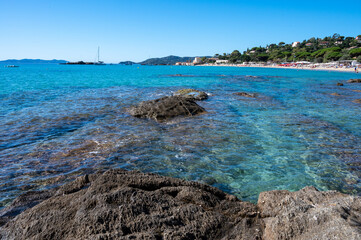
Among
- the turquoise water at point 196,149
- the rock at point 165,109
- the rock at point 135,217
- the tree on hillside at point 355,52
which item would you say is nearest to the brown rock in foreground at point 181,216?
the rock at point 135,217

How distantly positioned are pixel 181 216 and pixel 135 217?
2.10 ft

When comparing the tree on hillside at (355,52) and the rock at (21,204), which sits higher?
the tree on hillside at (355,52)

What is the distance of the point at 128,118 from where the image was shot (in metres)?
13.0

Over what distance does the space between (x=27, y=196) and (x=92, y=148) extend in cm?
387

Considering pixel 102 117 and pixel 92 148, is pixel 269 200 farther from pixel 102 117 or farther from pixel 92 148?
pixel 102 117

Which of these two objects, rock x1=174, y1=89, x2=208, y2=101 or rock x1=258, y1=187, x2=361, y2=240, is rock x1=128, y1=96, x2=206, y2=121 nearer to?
rock x1=174, y1=89, x2=208, y2=101

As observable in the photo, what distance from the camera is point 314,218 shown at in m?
3.05

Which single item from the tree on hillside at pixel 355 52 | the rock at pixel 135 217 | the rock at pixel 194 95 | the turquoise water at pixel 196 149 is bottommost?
the turquoise water at pixel 196 149

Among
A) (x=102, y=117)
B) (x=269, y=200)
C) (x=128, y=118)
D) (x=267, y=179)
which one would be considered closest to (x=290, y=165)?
(x=267, y=179)

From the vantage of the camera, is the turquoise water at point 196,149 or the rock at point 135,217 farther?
the turquoise water at point 196,149

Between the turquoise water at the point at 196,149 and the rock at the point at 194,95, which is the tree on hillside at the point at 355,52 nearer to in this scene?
the rock at the point at 194,95

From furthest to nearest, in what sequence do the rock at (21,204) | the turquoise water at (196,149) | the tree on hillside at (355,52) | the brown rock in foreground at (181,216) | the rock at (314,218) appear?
1. the tree on hillside at (355,52)
2. the turquoise water at (196,149)
3. the rock at (21,204)
4. the brown rock in foreground at (181,216)
5. the rock at (314,218)

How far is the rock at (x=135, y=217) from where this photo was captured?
10.1 feet

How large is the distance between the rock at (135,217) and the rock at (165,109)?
8829 millimetres
